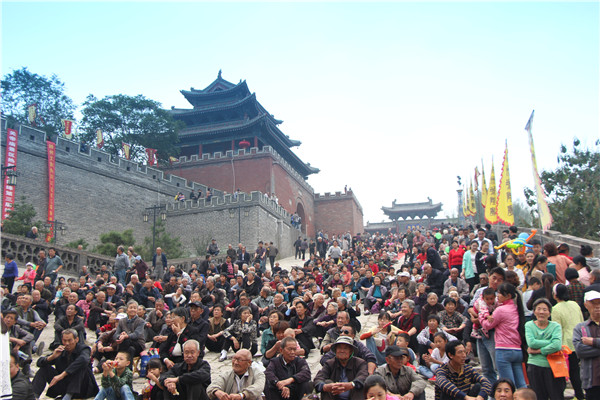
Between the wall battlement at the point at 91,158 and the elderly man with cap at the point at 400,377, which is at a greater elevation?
the wall battlement at the point at 91,158

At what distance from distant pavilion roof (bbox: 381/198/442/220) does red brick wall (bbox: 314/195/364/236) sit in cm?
998

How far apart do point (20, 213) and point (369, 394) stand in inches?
609

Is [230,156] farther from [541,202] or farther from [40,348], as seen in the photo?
[40,348]

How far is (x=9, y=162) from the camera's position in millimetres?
18094

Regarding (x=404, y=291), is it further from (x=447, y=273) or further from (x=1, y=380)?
(x=1, y=380)

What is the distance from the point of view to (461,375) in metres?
4.08

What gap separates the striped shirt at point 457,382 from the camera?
3961 millimetres

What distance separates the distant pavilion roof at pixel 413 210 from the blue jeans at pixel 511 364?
42.6m

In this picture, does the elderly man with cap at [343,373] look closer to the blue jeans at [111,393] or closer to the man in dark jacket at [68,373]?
the blue jeans at [111,393]

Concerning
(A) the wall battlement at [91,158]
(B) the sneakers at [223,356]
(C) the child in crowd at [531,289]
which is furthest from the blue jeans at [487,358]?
(A) the wall battlement at [91,158]

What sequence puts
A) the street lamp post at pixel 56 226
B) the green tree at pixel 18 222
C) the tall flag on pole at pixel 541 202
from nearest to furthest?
the tall flag on pole at pixel 541 202
the green tree at pixel 18 222
the street lamp post at pixel 56 226

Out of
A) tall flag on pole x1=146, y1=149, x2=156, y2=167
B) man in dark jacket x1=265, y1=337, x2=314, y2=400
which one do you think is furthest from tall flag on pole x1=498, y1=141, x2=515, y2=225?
tall flag on pole x1=146, y1=149, x2=156, y2=167

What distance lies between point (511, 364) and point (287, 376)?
7.08ft

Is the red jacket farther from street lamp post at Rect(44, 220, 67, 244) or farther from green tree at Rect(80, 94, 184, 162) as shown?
green tree at Rect(80, 94, 184, 162)
